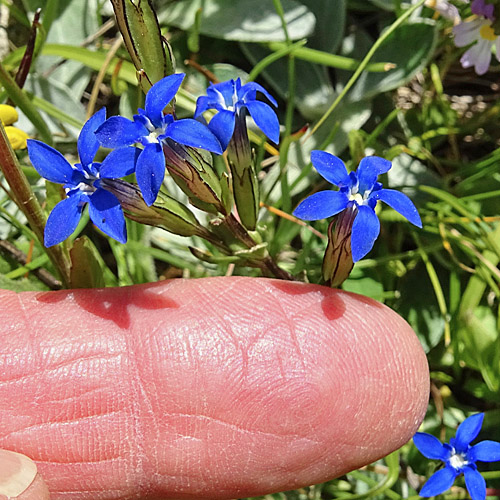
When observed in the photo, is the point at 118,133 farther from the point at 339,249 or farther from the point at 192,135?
the point at 339,249

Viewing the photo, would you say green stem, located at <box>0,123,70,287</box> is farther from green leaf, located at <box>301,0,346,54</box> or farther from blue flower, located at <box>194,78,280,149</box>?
green leaf, located at <box>301,0,346,54</box>

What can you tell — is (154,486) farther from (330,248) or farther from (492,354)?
(492,354)

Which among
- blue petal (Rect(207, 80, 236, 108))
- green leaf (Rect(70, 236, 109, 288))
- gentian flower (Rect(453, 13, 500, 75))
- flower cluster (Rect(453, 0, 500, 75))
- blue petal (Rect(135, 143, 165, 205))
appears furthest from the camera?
gentian flower (Rect(453, 13, 500, 75))

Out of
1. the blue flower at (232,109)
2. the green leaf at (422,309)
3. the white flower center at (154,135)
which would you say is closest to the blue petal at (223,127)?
the blue flower at (232,109)

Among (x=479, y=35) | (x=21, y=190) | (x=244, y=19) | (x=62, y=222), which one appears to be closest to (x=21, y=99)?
(x=21, y=190)

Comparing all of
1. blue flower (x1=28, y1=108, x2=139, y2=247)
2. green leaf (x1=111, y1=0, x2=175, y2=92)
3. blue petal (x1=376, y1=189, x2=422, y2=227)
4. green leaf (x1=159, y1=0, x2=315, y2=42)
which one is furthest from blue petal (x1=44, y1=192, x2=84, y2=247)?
green leaf (x1=159, y1=0, x2=315, y2=42)

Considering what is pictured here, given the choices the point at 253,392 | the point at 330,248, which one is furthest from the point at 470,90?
the point at 253,392

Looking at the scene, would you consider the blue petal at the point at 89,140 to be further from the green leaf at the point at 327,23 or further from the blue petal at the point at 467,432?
the blue petal at the point at 467,432
